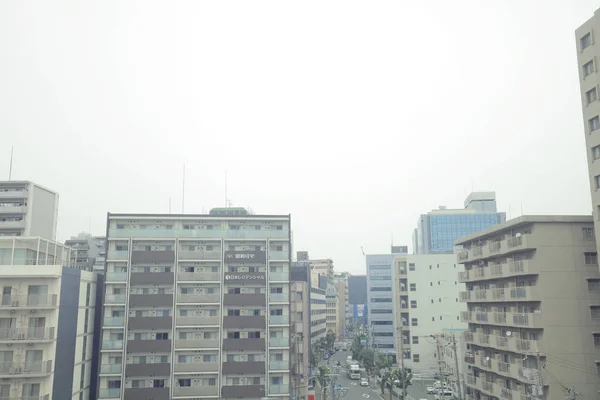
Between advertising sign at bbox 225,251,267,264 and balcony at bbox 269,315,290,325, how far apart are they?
7.00 m

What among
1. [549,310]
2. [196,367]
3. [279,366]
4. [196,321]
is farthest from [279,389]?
[549,310]

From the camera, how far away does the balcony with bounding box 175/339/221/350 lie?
5906cm

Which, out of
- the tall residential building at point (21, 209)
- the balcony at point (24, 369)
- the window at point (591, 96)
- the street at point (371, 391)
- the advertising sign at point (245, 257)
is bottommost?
the street at point (371, 391)

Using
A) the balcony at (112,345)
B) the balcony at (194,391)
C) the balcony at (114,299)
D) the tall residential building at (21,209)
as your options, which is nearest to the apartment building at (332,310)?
the tall residential building at (21,209)

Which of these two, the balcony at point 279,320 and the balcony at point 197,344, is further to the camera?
the balcony at point 279,320

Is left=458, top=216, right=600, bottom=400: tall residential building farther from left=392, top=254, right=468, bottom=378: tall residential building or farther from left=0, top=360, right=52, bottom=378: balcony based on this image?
left=392, top=254, right=468, bottom=378: tall residential building

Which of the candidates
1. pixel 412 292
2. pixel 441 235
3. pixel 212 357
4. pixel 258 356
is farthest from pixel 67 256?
pixel 441 235

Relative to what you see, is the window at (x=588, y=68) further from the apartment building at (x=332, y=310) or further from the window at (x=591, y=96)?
the apartment building at (x=332, y=310)

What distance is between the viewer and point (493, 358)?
52.2 metres

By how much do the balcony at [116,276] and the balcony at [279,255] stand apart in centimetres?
1820

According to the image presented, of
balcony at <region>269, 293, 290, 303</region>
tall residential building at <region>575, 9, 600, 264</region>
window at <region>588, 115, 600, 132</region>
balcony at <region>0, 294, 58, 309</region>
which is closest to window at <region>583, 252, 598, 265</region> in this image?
tall residential building at <region>575, 9, 600, 264</region>

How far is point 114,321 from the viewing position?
58906mm

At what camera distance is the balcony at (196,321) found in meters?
59.8

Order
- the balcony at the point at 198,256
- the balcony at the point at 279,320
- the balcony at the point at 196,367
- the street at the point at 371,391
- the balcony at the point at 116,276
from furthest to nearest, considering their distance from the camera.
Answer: the street at the point at 371,391, the balcony at the point at 198,256, the balcony at the point at 279,320, the balcony at the point at 116,276, the balcony at the point at 196,367
